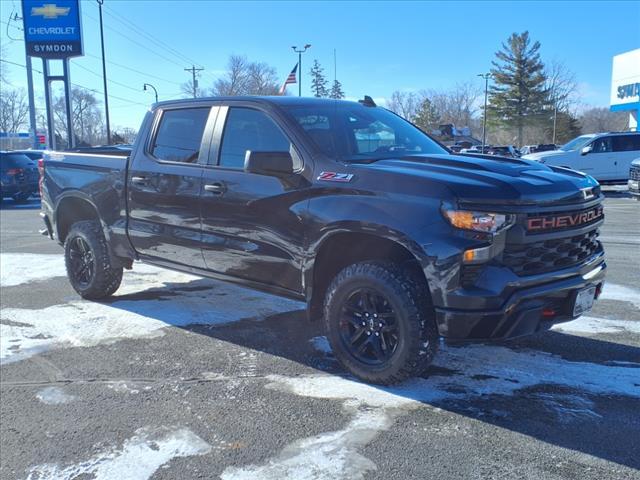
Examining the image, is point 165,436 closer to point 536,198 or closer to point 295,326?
point 295,326

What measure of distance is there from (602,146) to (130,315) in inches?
730

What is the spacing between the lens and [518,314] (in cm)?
332

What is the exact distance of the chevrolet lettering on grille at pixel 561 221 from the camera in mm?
3367

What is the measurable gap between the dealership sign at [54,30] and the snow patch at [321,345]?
2503cm

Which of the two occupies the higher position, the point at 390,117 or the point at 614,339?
the point at 390,117

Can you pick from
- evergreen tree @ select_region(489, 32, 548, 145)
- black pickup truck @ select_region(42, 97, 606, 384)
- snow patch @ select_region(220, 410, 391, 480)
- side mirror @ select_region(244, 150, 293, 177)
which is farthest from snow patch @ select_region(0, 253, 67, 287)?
evergreen tree @ select_region(489, 32, 548, 145)

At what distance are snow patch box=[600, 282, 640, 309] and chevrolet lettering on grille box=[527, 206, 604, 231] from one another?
2.33 metres

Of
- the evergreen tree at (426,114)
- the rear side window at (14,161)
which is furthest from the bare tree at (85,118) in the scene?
the rear side window at (14,161)

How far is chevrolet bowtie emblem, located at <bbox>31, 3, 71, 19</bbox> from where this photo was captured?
2497 centimetres

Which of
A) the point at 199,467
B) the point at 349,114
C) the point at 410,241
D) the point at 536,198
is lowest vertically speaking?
the point at 199,467

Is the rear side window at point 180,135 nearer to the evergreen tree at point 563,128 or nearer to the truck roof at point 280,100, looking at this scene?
the truck roof at point 280,100

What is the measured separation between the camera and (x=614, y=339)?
15.1ft

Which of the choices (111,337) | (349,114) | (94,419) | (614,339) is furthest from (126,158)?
(614,339)

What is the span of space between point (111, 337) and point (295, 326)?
1.60 metres
